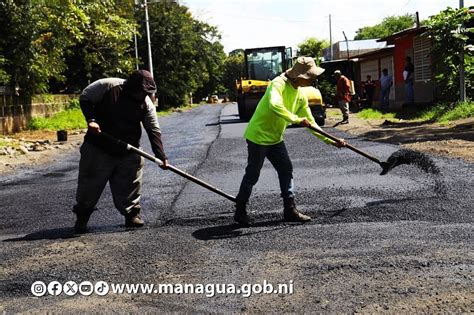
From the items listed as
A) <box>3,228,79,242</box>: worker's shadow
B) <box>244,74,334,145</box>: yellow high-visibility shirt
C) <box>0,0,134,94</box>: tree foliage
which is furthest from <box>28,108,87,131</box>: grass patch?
<box>244,74,334,145</box>: yellow high-visibility shirt

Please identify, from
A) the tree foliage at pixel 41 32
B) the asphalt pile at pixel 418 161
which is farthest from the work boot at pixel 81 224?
the tree foliage at pixel 41 32

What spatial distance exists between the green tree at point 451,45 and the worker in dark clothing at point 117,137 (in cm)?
1305

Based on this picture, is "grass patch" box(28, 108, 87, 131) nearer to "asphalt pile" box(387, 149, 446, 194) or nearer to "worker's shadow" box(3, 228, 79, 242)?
"worker's shadow" box(3, 228, 79, 242)

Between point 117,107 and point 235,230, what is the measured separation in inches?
66.3

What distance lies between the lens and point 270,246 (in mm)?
5082

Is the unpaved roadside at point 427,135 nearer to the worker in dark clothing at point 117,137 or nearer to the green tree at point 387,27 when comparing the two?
the worker in dark clothing at point 117,137

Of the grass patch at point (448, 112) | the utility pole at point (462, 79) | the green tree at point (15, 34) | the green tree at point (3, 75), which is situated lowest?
the grass patch at point (448, 112)

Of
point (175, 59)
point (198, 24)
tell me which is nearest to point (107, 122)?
point (175, 59)

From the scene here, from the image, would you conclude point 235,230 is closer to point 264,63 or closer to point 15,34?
point 15,34

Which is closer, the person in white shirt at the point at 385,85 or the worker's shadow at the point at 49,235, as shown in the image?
the worker's shadow at the point at 49,235

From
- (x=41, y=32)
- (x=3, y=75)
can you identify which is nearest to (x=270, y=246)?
(x=3, y=75)

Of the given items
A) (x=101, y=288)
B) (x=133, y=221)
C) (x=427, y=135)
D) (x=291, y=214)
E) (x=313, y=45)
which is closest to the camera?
(x=101, y=288)

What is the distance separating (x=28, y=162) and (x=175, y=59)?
121 ft

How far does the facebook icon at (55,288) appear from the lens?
419cm
